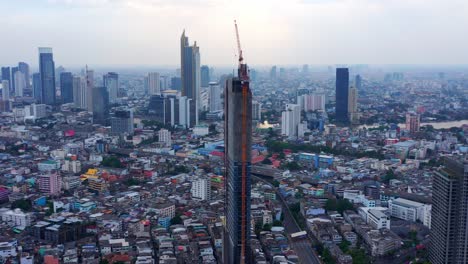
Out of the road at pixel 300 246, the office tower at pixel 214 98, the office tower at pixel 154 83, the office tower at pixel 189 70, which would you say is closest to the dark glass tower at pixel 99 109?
the office tower at pixel 189 70

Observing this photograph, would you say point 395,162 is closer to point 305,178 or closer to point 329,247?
point 305,178

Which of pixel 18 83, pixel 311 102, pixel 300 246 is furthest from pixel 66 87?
pixel 300 246

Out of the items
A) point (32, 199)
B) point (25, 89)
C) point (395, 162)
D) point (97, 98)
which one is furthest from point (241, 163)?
point (25, 89)

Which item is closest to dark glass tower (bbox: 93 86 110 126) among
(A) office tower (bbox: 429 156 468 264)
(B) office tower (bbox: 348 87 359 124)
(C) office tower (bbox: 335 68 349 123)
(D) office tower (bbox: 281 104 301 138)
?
(D) office tower (bbox: 281 104 301 138)

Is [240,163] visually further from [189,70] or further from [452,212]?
[189,70]

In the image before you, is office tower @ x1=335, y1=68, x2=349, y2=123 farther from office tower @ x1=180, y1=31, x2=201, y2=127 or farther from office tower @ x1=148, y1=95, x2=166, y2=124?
office tower @ x1=148, y1=95, x2=166, y2=124

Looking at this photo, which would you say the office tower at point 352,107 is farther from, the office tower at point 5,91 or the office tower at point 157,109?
the office tower at point 5,91
